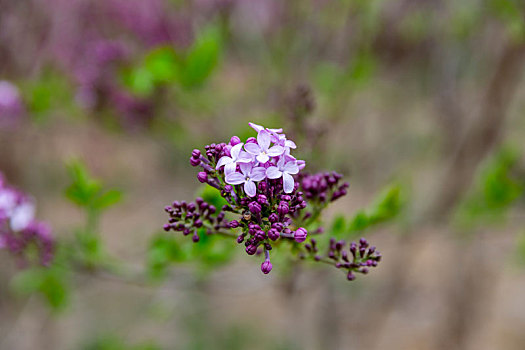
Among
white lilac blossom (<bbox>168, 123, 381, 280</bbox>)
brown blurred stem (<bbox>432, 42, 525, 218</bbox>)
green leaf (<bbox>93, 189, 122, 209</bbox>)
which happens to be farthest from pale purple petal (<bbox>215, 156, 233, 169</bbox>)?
brown blurred stem (<bbox>432, 42, 525, 218</bbox>)

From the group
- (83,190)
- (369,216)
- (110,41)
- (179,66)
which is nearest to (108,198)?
(83,190)

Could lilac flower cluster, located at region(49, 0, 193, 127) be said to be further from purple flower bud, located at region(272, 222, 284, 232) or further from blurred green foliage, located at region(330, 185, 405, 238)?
purple flower bud, located at region(272, 222, 284, 232)

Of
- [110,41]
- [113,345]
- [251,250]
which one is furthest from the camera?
[113,345]

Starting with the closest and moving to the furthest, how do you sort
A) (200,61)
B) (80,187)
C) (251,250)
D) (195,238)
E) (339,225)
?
(251,250)
(195,238)
(339,225)
(80,187)
(200,61)

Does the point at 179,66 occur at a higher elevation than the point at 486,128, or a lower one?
lower

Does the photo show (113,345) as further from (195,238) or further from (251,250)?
(251,250)

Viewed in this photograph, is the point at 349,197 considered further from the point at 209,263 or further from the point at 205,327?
the point at 209,263

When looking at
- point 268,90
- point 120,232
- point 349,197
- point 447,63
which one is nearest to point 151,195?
point 120,232
